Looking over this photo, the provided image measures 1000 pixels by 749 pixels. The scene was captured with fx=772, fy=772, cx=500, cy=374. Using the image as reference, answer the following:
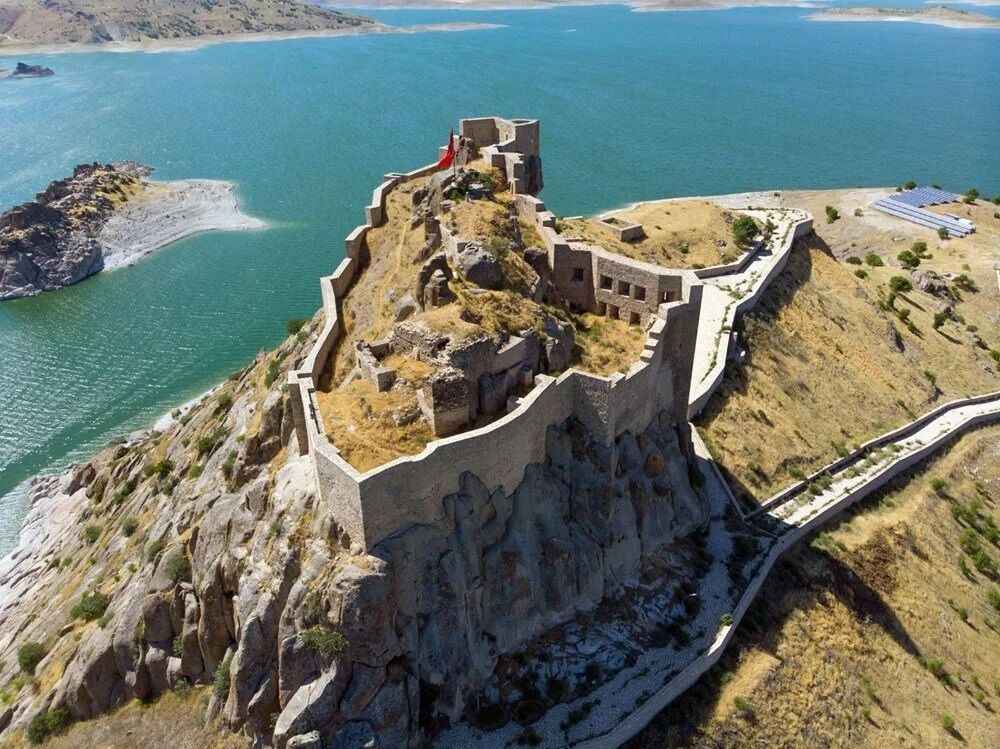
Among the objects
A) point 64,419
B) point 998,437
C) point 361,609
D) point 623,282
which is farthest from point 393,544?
point 64,419

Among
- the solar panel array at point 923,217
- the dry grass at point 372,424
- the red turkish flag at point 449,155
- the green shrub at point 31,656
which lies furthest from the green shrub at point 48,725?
the solar panel array at point 923,217

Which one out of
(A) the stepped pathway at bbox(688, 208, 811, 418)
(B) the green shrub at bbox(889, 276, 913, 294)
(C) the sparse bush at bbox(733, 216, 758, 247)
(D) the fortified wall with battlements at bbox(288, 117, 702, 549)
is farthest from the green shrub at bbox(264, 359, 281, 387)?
(B) the green shrub at bbox(889, 276, 913, 294)

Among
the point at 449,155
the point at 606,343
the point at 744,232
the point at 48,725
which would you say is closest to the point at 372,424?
the point at 606,343

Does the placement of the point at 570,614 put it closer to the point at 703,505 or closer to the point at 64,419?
the point at 703,505

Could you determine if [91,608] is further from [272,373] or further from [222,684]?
[272,373]

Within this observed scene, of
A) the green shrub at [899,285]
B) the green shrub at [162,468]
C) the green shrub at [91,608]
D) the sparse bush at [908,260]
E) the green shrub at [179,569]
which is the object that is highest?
the green shrub at [179,569]

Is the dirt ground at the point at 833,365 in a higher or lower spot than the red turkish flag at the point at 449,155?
lower

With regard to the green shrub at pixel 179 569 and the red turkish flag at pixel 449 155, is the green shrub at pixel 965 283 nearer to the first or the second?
the red turkish flag at pixel 449 155
